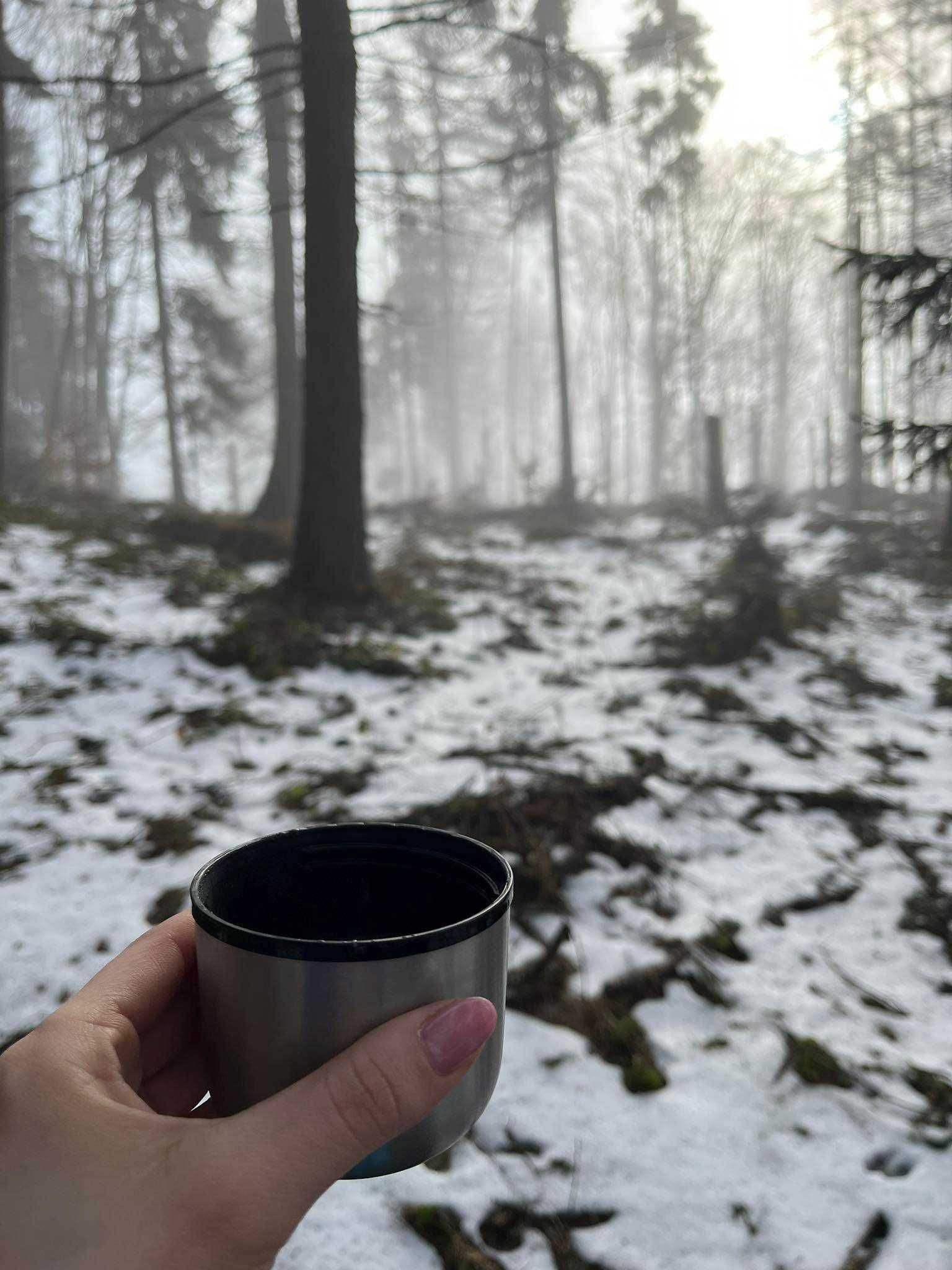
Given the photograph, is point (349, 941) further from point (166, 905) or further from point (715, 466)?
point (715, 466)

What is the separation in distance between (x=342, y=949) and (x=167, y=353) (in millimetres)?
16256

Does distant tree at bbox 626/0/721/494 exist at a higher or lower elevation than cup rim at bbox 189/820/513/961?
higher

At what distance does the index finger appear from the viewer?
3.10 feet

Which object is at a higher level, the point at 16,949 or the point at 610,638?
the point at 610,638

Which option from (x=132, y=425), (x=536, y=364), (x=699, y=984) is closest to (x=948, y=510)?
(x=699, y=984)

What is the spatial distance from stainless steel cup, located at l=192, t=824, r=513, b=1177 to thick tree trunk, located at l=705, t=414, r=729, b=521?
36.1 feet

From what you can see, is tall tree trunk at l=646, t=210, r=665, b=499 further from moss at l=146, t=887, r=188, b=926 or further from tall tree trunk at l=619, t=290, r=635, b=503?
moss at l=146, t=887, r=188, b=926

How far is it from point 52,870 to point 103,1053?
192cm

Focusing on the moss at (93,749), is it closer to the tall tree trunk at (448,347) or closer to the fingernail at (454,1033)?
the fingernail at (454,1033)

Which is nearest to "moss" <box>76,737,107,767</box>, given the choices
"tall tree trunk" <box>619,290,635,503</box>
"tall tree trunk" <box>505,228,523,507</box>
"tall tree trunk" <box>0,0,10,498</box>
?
"tall tree trunk" <box>0,0,10,498</box>

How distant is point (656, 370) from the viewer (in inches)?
854

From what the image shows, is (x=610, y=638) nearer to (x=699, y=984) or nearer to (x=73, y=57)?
(x=699, y=984)

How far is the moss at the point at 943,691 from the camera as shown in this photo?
429cm

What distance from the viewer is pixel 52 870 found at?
99.0 inches
